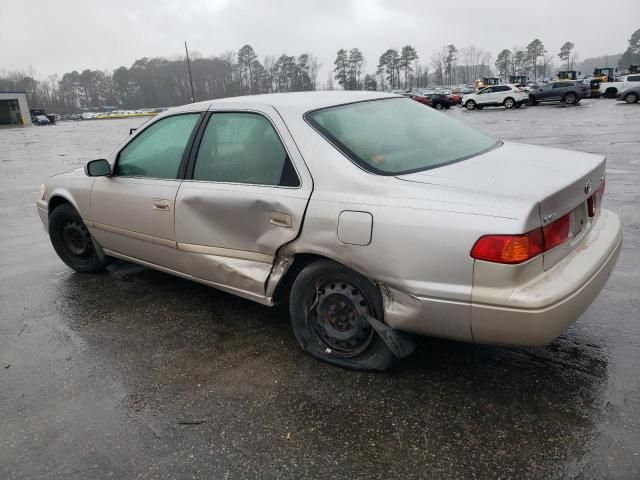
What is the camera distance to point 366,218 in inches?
103

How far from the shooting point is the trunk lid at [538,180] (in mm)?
2424

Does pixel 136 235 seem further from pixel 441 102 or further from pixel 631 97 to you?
pixel 441 102

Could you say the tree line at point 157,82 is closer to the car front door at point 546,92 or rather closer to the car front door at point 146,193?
the car front door at point 546,92

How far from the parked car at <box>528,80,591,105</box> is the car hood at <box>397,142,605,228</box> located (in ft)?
111

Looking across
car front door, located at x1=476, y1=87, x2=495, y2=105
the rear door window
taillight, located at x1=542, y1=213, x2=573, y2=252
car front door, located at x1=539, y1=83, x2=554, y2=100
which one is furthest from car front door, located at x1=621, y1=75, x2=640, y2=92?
the rear door window

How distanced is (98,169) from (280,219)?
192 cm

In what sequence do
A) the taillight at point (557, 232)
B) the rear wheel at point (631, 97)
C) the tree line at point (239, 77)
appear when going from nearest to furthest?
the taillight at point (557, 232) → the rear wheel at point (631, 97) → the tree line at point (239, 77)

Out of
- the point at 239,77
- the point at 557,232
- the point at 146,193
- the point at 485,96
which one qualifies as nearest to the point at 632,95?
the point at 485,96

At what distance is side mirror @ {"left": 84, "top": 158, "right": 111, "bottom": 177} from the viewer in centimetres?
411

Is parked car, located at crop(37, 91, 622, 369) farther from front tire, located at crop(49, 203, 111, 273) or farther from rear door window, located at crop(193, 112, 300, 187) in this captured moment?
front tire, located at crop(49, 203, 111, 273)

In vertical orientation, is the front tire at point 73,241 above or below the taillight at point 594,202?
below

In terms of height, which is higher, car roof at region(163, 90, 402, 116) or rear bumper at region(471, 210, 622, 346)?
car roof at region(163, 90, 402, 116)

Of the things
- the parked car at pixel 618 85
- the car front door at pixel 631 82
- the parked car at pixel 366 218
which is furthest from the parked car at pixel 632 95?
the parked car at pixel 366 218

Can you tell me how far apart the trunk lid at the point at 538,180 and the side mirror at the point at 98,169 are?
8.35 ft
